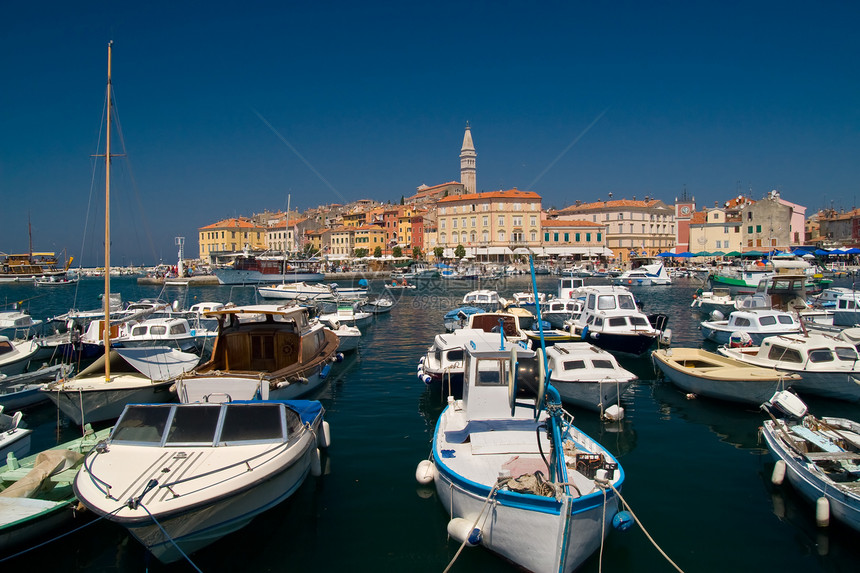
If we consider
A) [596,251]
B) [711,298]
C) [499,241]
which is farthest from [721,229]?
[711,298]

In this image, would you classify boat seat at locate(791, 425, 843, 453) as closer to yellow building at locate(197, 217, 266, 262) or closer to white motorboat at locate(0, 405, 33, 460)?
white motorboat at locate(0, 405, 33, 460)

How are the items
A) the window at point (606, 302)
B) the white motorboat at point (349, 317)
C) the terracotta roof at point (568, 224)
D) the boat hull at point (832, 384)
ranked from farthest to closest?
the terracotta roof at point (568, 224), the white motorboat at point (349, 317), the window at point (606, 302), the boat hull at point (832, 384)

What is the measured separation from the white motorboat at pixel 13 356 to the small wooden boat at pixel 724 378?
74.4 ft

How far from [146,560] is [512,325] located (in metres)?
14.9

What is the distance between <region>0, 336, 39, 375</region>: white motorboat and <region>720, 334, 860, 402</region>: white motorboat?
25.1 metres

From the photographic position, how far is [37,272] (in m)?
101

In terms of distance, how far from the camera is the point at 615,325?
22.1 meters

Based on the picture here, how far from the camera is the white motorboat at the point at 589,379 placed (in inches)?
548

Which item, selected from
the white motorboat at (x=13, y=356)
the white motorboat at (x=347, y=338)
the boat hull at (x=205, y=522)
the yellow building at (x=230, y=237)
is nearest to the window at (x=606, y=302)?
the white motorboat at (x=347, y=338)

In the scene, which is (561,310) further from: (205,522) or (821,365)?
(205,522)

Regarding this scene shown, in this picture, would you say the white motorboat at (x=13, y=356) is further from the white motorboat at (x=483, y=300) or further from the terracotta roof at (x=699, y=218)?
the terracotta roof at (x=699, y=218)

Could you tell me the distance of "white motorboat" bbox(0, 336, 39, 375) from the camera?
17812mm

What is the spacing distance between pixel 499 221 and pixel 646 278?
37.1 meters

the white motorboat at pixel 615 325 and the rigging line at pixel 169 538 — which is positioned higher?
the white motorboat at pixel 615 325
